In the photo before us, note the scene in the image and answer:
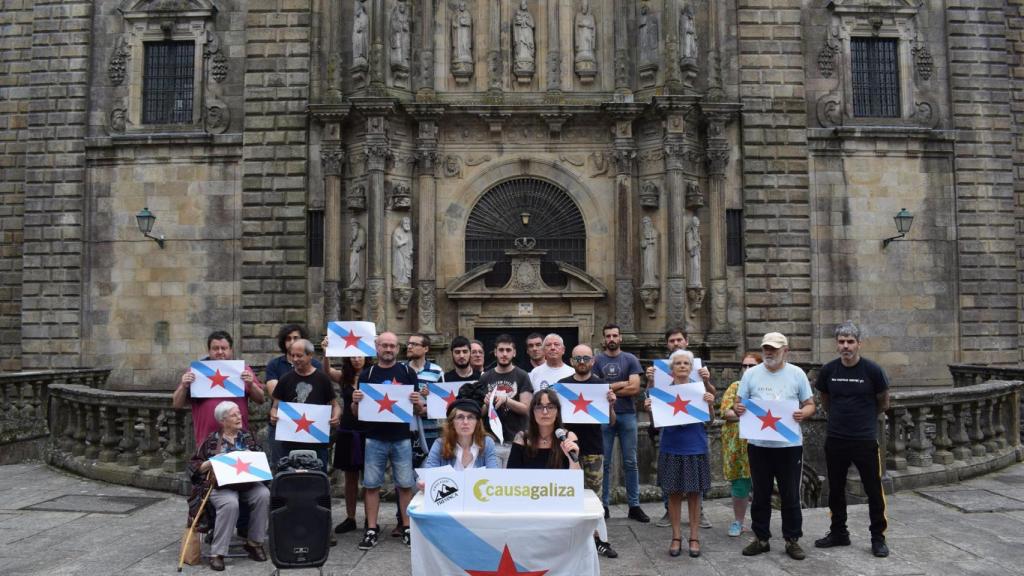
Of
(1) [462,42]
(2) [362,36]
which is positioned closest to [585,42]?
(1) [462,42]

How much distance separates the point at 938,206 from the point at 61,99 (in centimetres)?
2343

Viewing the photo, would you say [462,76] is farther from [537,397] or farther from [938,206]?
[537,397]

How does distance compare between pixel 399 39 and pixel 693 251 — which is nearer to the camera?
pixel 693 251

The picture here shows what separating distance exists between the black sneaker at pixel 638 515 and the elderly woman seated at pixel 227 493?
4.28 metres

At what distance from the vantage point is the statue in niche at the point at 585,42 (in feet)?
66.0

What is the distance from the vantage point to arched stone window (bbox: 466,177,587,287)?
20.2 m

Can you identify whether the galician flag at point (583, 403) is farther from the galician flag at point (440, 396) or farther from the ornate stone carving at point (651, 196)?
the ornate stone carving at point (651, 196)

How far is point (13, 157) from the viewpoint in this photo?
2255 cm

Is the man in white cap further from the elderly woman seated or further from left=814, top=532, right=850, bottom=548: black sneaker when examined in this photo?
the elderly woman seated

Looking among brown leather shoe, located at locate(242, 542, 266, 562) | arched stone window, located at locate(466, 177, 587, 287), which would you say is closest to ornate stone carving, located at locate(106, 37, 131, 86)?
arched stone window, located at locate(466, 177, 587, 287)

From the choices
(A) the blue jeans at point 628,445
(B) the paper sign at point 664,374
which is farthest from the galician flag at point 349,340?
(B) the paper sign at point 664,374

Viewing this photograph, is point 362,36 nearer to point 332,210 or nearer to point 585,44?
point 332,210

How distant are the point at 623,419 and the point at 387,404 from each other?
3013 millimetres

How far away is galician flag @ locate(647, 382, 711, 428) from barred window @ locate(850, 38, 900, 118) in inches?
622
